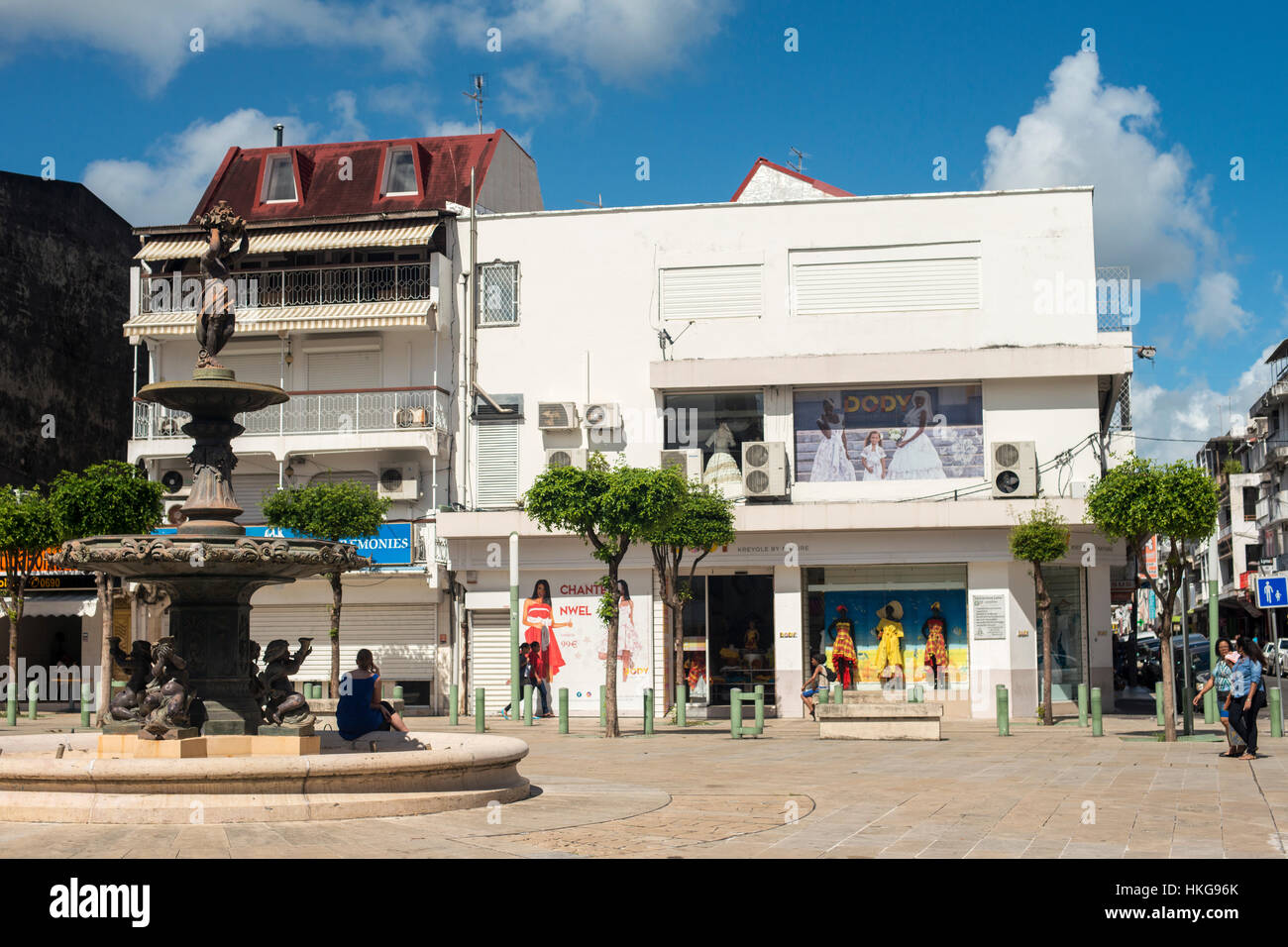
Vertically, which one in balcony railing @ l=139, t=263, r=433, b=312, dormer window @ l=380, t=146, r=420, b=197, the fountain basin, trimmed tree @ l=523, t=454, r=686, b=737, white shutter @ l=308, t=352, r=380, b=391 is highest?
dormer window @ l=380, t=146, r=420, b=197

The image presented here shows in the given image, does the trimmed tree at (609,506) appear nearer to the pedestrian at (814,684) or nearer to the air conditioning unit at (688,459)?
the pedestrian at (814,684)

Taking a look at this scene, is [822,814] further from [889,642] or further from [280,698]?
[889,642]

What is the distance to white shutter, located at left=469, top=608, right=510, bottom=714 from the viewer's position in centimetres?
3145

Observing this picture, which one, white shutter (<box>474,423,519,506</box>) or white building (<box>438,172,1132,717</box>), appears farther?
white shutter (<box>474,423,519,506</box>)

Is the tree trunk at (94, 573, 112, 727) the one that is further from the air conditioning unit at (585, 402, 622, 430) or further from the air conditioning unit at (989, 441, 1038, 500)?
the air conditioning unit at (989, 441, 1038, 500)

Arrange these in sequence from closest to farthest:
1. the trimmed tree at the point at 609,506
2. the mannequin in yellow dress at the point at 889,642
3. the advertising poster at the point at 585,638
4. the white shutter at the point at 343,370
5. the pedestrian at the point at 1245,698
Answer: the pedestrian at the point at 1245,698, the trimmed tree at the point at 609,506, the mannequin in yellow dress at the point at 889,642, the advertising poster at the point at 585,638, the white shutter at the point at 343,370

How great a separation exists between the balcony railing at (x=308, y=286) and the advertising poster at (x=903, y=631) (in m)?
12.1

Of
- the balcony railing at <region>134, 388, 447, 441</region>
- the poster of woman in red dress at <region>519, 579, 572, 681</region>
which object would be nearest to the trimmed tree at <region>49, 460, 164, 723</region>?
the balcony railing at <region>134, 388, 447, 441</region>

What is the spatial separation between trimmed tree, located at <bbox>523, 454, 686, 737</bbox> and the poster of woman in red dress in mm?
7635

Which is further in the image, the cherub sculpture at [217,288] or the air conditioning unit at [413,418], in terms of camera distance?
the air conditioning unit at [413,418]

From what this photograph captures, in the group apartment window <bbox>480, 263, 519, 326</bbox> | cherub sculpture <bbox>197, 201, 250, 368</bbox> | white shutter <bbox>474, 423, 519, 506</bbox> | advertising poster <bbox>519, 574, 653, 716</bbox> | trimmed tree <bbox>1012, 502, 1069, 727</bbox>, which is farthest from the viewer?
apartment window <bbox>480, 263, 519, 326</bbox>

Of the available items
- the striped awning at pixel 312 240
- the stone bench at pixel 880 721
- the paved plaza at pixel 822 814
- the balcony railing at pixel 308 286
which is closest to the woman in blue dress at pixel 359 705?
the paved plaza at pixel 822 814

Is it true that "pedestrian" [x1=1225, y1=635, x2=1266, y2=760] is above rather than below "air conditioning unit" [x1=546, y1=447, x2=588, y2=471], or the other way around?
below

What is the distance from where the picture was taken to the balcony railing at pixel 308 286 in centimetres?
3231
